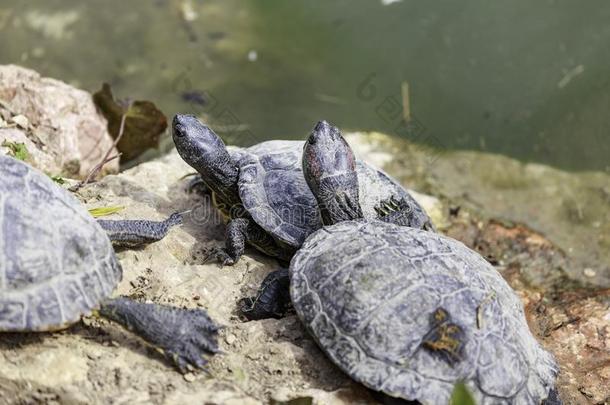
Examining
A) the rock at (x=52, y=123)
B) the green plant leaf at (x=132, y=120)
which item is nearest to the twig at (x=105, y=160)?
the green plant leaf at (x=132, y=120)

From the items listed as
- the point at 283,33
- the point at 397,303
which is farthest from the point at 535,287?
the point at 283,33

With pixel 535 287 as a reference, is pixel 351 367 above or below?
above

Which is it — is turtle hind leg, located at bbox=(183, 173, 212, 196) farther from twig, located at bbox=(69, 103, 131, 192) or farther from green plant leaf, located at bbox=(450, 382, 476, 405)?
green plant leaf, located at bbox=(450, 382, 476, 405)

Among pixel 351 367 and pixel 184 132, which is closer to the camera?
pixel 351 367

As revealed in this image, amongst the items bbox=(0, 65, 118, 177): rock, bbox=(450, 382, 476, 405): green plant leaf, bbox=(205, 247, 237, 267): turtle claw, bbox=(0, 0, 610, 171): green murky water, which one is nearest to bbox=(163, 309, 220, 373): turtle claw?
bbox=(205, 247, 237, 267): turtle claw

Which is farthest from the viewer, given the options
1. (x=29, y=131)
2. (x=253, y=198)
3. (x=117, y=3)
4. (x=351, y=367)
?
(x=117, y=3)

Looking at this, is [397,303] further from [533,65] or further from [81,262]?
[533,65]

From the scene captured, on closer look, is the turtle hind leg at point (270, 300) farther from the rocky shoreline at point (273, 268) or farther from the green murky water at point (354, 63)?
the green murky water at point (354, 63)

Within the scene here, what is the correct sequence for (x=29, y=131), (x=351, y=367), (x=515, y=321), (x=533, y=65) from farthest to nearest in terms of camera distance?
(x=533, y=65) → (x=29, y=131) → (x=515, y=321) → (x=351, y=367)
